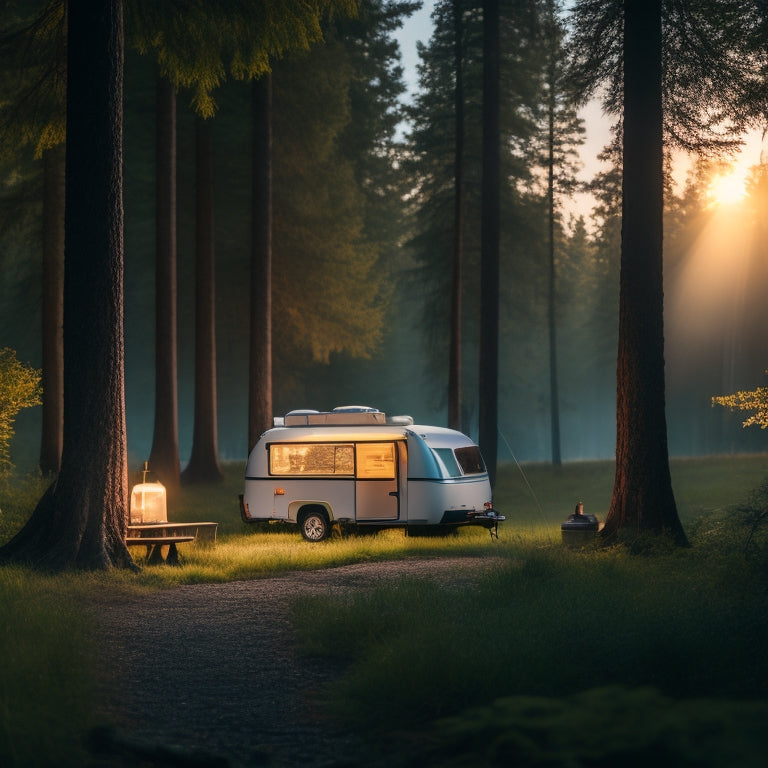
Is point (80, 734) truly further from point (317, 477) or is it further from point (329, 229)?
point (329, 229)

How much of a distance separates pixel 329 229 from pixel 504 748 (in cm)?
2837

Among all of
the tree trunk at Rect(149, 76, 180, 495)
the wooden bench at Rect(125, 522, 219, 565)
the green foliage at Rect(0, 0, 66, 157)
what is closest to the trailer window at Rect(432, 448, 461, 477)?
the wooden bench at Rect(125, 522, 219, 565)

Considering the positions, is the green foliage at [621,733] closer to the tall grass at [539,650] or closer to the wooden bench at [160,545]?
the tall grass at [539,650]

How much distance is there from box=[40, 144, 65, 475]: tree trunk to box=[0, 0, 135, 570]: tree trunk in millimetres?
11373

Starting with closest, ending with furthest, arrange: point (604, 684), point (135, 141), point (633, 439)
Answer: point (604, 684) → point (633, 439) → point (135, 141)

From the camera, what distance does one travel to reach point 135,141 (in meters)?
29.0

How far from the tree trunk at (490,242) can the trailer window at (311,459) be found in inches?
329

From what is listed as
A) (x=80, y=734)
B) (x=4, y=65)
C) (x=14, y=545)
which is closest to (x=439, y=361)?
(x=4, y=65)

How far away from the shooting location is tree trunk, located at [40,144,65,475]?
24.2 m

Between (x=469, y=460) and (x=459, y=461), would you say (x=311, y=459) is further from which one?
(x=469, y=460)

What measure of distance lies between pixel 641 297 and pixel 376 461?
226 inches

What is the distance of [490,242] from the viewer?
85.0ft

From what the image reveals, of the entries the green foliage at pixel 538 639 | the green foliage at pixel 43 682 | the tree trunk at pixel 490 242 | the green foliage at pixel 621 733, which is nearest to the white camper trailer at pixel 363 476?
the green foliage at pixel 538 639

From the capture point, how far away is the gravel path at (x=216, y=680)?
598 centimetres
